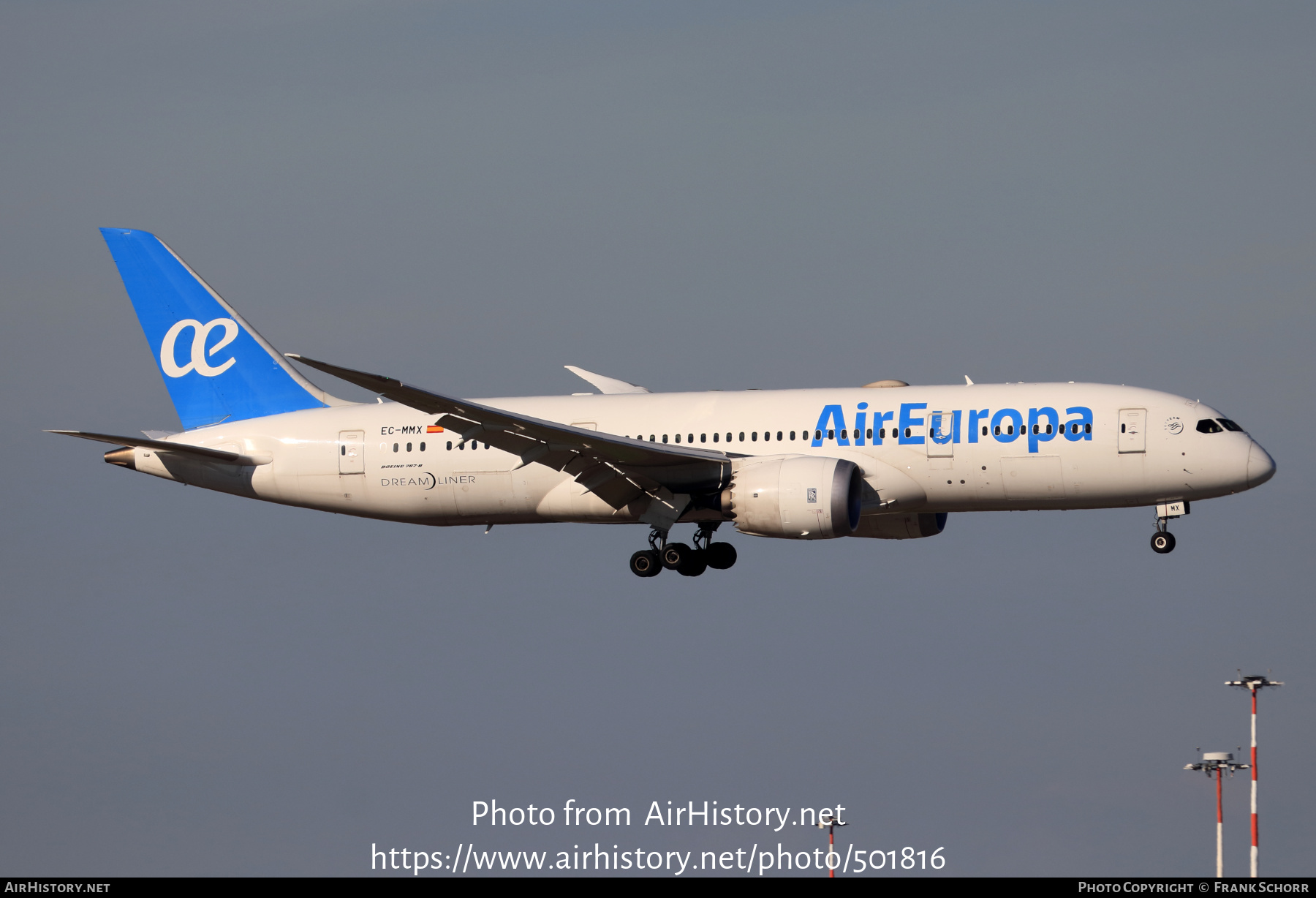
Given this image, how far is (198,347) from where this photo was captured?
56.5 metres

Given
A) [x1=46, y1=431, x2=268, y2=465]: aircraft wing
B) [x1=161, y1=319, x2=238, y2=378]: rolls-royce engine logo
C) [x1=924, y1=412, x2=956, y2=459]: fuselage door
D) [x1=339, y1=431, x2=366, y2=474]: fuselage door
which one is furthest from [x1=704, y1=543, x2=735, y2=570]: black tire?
[x1=161, y1=319, x2=238, y2=378]: rolls-royce engine logo

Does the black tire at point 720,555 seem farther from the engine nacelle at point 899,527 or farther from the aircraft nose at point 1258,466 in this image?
the aircraft nose at point 1258,466

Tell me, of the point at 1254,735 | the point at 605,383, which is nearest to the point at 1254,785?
the point at 1254,735

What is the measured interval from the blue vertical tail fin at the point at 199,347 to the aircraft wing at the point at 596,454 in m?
9.19

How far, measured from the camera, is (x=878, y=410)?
4819 cm

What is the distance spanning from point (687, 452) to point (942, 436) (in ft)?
22.1

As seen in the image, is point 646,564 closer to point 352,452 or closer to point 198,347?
point 352,452

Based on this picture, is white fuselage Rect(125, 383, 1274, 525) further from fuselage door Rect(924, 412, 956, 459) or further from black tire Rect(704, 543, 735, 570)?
black tire Rect(704, 543, 735, 570)

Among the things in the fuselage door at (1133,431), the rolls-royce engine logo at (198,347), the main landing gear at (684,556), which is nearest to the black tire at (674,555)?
the main landing gear at (684,556)

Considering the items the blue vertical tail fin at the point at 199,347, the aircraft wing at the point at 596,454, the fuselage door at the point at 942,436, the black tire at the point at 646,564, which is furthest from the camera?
the blue vertical tail fin at the point at 199,347

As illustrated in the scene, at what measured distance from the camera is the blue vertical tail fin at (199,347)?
55469 mm

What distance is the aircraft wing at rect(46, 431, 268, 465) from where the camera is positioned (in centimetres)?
5150
